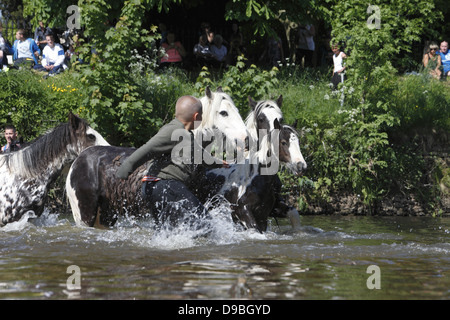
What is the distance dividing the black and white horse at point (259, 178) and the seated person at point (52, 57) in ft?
28.0

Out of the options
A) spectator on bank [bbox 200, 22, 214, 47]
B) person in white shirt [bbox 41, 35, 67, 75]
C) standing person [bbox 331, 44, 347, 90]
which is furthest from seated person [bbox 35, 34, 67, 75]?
standing person [bbox 331, 44, 347, 90]

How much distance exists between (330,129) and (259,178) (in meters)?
5.89

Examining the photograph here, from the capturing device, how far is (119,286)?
576cm

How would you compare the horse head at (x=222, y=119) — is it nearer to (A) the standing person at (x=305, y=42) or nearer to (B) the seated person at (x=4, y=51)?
(B) the seated person at (x=4, y=51)

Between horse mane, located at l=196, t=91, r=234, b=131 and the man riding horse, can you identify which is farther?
horse mane, located at l=196, t=91, r=234, b=131

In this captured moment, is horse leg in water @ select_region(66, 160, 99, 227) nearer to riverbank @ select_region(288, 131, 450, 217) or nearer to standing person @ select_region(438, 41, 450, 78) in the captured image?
riverbank @ select_region(288, 131, 450, 217)

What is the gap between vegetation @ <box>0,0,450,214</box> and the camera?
13.4 m

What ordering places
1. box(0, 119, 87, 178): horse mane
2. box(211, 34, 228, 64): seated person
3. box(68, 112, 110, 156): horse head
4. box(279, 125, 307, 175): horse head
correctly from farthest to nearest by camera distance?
1. box(211, 34, 228, 64): seated person
2. box(68, 112, 110, 156): horse head
3. box(0, 119, 87, 178): horse mane
4. box(279, 125, 307, 175): horse head

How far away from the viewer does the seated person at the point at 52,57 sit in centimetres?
1605

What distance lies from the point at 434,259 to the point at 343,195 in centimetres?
671

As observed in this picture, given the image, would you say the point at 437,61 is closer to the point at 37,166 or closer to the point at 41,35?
the point at 41,35

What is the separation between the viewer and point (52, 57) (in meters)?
16.2

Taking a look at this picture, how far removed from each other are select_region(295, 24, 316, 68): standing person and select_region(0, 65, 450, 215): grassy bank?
415cm

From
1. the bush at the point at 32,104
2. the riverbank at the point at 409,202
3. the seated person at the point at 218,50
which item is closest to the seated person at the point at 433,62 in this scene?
the riverbank at the point at 409,202
